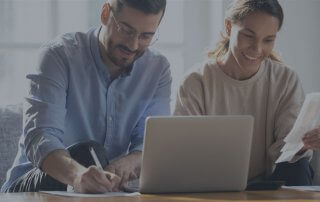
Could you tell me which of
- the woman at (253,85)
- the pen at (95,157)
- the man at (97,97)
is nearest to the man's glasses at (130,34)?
the man at (97,97)

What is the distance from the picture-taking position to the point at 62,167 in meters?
2.03

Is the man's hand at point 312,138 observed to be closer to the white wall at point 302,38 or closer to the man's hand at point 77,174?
the man's hand at point 77,174

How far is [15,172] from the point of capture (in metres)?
2.37

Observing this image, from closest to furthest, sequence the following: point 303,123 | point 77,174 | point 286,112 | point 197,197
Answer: point 197,197, point 77,174, point 303,123, point 286,112

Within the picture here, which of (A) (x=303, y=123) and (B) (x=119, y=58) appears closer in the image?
(A) (x=303, y=123)

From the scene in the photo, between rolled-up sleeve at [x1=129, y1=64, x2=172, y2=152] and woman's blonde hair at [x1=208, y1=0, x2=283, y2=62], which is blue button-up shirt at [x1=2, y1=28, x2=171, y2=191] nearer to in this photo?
rolled-up sleeve at [x1=129, y1=64, x2=172, y2=152]

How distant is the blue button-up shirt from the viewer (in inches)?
88.8

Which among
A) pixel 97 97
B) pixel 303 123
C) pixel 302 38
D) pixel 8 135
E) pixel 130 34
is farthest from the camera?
pixel 302 38

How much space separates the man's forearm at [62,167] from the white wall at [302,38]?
1.85 metres

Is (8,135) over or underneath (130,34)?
underneath

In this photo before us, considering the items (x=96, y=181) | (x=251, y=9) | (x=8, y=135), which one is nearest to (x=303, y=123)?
(x=251, y=9)

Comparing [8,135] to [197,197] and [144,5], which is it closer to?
[144,5]

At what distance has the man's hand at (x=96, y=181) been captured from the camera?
6.09 ft

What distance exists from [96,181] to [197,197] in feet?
0.83
